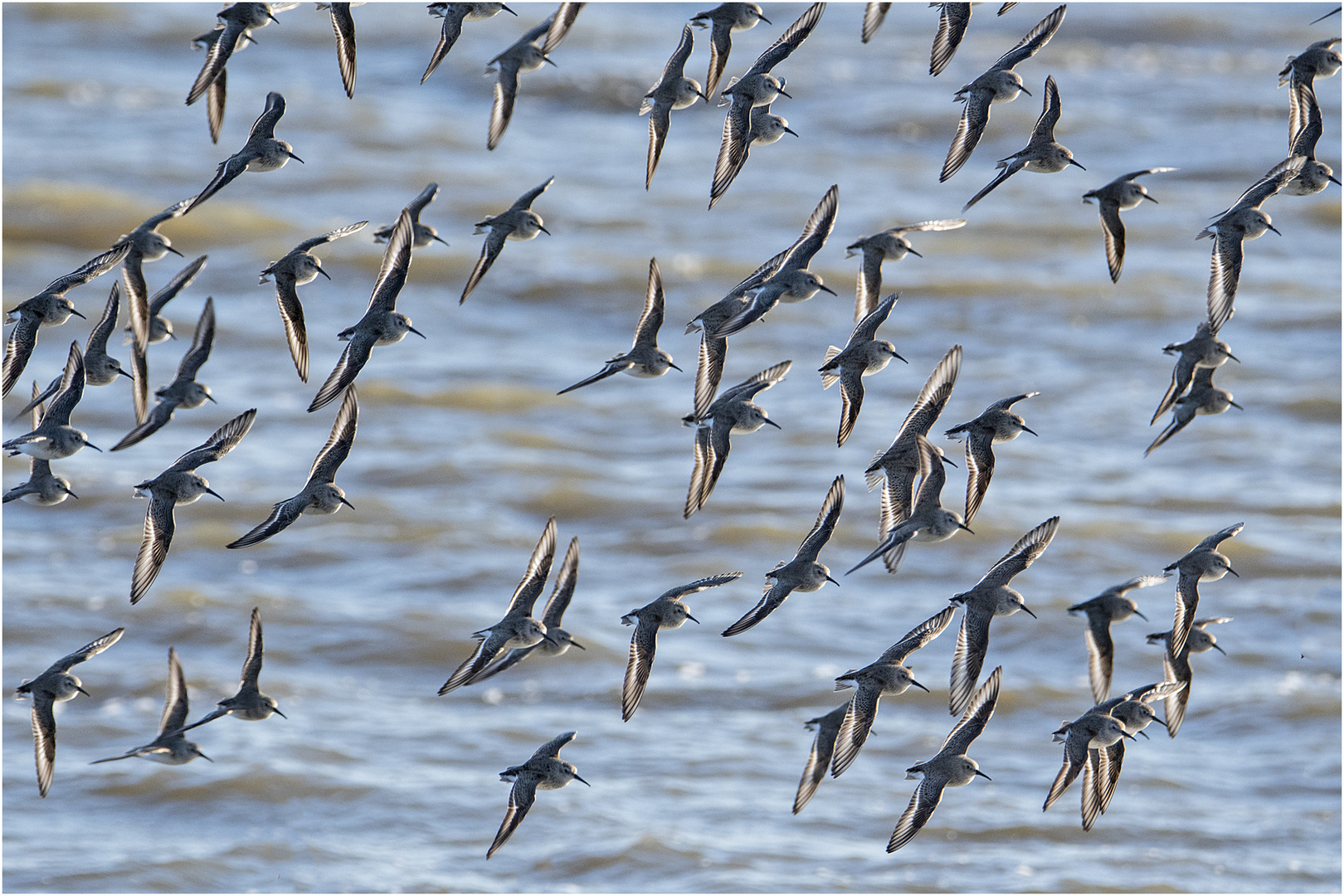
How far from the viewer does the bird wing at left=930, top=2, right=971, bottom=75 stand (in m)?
3.64

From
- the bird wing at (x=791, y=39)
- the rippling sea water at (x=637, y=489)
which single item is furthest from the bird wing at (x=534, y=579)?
the rippling sea water at (x=637, y=489)

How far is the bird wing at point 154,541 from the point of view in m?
3.76

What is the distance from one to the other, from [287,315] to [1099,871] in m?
4.76

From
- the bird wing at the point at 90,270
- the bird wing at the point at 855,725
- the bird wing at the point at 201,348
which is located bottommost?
the bird wing at the point at 855,725

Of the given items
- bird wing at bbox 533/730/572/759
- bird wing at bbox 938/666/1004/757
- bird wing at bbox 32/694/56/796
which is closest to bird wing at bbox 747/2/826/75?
bird wing at bbox 938/666/1004/757

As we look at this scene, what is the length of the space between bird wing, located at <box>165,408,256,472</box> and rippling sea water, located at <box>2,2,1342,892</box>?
3.59m

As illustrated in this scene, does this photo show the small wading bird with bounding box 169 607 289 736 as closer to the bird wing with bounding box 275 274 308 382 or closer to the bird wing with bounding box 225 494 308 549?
the bird wing with bounding box 225 494 308 549

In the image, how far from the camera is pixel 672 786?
7.75 meters

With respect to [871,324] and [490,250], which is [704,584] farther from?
[490,250]

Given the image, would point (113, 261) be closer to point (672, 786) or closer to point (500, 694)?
point (672, 786)

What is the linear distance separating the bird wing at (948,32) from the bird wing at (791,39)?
0.12 meters

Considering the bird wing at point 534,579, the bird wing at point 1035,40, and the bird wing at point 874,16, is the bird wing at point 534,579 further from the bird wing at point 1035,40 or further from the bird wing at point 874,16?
the bird wing at point 1035,40

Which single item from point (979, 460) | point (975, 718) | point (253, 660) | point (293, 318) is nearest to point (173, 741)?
point (253, 660)

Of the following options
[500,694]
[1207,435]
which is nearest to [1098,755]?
[500,694]
